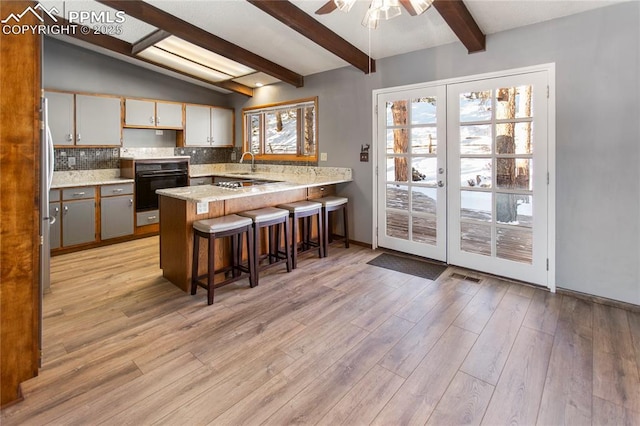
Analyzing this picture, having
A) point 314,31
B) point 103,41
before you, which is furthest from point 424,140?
point 103,41

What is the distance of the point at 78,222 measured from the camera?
14.9 feet

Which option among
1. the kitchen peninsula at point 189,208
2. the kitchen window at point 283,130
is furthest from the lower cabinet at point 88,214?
the kitchen window at point 283,130

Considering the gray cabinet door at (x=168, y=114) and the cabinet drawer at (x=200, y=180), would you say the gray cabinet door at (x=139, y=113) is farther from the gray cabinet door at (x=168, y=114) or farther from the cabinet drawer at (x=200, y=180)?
the cabinet drawer at (x=200, y=180)

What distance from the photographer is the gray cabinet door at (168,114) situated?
562cm

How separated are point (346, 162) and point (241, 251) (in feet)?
6.69

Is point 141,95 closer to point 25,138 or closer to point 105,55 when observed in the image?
point 105,55

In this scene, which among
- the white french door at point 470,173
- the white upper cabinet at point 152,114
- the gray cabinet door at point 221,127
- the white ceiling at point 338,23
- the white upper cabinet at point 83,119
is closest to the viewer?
the white ceiling at point 338,23

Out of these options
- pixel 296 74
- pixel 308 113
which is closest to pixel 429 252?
pixel 308 113

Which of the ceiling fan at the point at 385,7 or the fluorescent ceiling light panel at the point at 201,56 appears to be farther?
the fluorescent ceiling light panel at the point at 201,56

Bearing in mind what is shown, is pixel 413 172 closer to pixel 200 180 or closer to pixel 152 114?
pixel 200 180

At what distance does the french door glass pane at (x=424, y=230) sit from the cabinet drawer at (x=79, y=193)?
4.27 meters

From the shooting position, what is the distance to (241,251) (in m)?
3.64

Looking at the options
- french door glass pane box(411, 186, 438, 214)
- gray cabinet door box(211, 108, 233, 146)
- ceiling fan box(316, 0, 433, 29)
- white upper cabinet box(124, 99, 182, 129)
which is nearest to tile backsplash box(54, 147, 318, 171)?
gray cabinet door box(211, 108, 233, 146)

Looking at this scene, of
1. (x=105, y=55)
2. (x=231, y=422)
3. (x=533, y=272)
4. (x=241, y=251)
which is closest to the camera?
(x=231, y=422)
